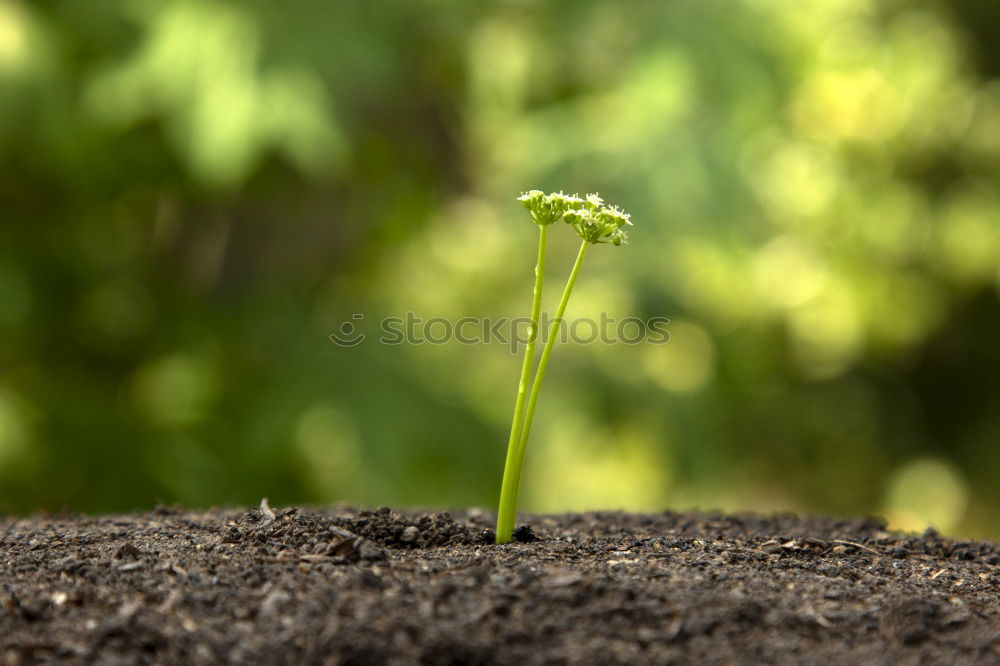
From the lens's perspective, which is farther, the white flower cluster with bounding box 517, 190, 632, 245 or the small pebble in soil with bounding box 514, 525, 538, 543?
the small pebble in soil with bounding box 514, 525, 538, 543

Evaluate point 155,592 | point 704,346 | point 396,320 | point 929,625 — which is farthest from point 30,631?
point 704,346

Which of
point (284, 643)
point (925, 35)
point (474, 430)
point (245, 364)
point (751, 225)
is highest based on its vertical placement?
point (925, 35)

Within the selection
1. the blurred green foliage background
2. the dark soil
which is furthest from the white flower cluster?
the blurred green foliage background

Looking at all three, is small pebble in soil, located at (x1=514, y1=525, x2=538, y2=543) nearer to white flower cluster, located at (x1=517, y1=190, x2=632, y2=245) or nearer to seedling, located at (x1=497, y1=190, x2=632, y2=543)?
seedling, located at (x1=497, y1=190, x2=632, y2=543)

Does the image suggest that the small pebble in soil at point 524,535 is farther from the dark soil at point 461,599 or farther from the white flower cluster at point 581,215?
the white flower cluster at point 581,215

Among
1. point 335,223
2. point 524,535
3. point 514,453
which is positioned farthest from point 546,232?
point 335,223

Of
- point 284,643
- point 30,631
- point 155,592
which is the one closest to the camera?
point 284,643

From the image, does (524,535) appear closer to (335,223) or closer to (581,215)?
(581,215)

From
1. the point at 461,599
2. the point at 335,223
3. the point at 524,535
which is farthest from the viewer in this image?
the point at 335,223

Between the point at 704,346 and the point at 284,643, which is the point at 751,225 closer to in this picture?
the point at 704,346
